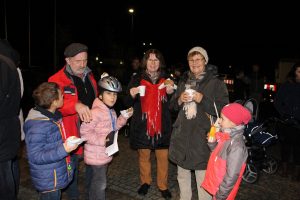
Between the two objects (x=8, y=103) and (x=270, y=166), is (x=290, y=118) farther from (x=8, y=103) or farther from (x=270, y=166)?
(x=8, y=103)

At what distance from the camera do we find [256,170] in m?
5.71

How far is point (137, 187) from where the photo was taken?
17.6 feet

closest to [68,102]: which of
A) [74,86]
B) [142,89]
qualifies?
[74,86]

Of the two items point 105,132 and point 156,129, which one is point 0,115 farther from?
point 156,129

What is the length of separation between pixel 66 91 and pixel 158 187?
89.9 inches

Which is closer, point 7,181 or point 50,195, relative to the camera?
point 7,181

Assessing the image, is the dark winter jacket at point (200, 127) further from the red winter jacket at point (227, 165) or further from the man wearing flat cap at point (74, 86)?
the man wearing flat cap at point (74, 86)

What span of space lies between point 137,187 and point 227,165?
2512mm

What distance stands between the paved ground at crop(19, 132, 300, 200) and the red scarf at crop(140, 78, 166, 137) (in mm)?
1146

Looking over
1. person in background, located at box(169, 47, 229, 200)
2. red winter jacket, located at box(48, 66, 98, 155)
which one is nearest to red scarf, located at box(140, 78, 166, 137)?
person in background, located at box(169, 47, 229, 200)

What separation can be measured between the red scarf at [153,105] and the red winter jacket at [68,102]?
106 cm

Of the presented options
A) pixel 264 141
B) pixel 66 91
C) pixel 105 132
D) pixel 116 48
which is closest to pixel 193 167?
pixel 105 132

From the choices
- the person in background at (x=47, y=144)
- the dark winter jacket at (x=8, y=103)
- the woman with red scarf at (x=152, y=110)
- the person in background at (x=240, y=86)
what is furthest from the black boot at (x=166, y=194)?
the person in background at (x=240, y=86)

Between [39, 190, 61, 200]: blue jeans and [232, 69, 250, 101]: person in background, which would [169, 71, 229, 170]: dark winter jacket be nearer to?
[39, 190, 61, 200]: blue jeans
